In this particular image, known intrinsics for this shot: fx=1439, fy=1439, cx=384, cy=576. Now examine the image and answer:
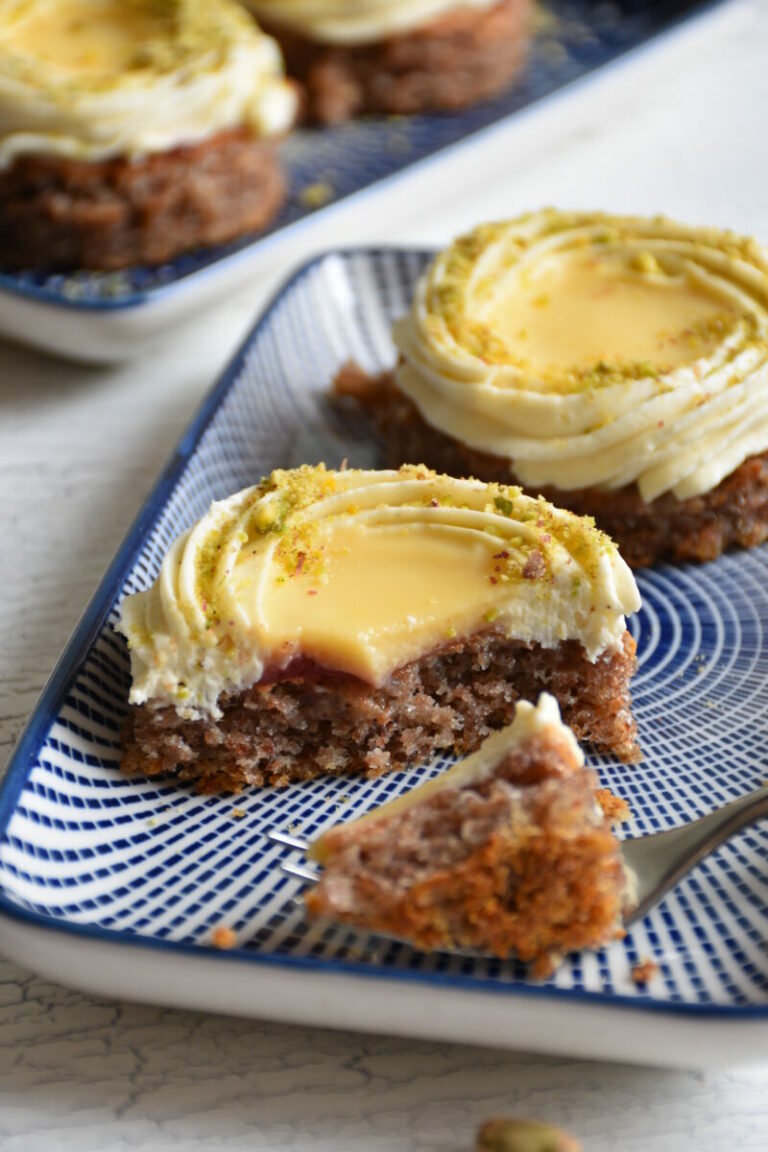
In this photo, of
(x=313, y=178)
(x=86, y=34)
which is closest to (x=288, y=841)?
(x=313, y=178)

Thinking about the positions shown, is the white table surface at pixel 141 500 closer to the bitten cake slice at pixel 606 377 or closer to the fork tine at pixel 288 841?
the fork tine at pixel 288 841

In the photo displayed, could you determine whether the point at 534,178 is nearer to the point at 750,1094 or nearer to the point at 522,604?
the point at 522,604

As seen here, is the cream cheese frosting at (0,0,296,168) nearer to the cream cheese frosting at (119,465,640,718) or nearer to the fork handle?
the cream cheese frosting at (119,465,640,718)

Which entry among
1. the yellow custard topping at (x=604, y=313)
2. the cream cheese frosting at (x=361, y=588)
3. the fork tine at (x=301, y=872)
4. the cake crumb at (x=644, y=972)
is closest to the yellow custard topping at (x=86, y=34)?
the yellow custard topping at (x=604, y=313)

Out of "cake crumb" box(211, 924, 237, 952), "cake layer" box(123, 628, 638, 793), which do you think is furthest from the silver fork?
"cake layer" box(123, 628, 638, 793)

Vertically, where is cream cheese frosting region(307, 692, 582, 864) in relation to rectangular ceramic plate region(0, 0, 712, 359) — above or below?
above

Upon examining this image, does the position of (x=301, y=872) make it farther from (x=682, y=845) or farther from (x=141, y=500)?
(x=141, y=500)

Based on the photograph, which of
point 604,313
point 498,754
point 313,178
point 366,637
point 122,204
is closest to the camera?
point 498,754
